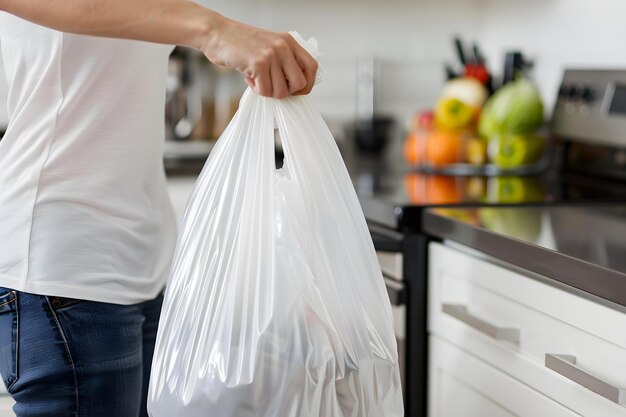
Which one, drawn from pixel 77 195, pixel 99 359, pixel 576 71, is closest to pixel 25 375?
pixel 99 359

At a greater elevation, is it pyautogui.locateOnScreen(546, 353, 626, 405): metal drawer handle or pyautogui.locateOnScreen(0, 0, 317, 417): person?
pyautogui.locateOnScreen(0, 0, 317, 417): person

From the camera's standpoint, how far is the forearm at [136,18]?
741 millimetres

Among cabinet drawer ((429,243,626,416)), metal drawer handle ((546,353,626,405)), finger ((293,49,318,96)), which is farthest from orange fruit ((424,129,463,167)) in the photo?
finger ((293,49,318,96))

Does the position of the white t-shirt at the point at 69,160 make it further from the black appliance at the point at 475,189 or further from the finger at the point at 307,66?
the black appliance at the point at 475,189

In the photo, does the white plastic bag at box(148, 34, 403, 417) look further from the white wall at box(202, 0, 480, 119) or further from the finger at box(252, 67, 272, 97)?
the white wall at box(202, 0, 480, 119)

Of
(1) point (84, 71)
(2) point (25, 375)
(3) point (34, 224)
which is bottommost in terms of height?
(2) point (25, 375)

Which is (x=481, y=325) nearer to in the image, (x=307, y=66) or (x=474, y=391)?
(x=474, y=391)

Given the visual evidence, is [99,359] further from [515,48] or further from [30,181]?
[515,48]

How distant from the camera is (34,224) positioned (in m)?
0.91

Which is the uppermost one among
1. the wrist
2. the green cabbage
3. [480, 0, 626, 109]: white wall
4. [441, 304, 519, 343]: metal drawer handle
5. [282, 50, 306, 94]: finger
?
[480, 0, 626, 109]: white wall

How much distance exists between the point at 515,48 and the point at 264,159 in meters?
1.57

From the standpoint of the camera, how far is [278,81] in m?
0.76

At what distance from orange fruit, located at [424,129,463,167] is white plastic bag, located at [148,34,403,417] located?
1225 millimetres

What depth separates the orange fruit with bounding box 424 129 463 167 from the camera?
6.75 feet
